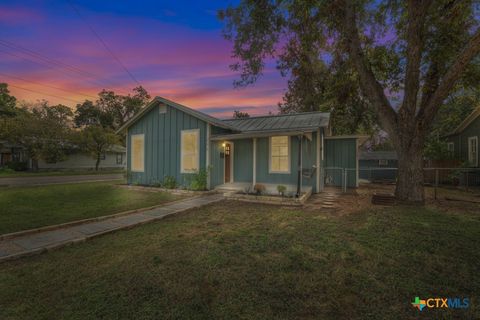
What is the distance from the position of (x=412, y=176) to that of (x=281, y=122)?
20.7 ft

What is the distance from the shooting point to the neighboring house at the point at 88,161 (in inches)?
917

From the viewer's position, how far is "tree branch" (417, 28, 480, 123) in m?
5.83

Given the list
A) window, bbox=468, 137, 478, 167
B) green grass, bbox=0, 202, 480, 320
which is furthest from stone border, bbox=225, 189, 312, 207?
window, bbox=468, 137, 478, 167

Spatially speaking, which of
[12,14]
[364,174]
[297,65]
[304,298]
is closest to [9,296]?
[304,298]

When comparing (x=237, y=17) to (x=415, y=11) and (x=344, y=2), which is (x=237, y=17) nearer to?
(x=344, y=2)

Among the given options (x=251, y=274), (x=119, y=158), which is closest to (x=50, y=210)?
(x=251, y=274)

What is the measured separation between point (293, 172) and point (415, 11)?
22.1 ft

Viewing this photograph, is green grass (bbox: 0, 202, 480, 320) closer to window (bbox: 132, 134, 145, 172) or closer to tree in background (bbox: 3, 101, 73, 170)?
window (bbox: 132, 134, 145, 172)

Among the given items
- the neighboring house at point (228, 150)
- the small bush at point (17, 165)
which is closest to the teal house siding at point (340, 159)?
the neighboring house at point (228, 150)

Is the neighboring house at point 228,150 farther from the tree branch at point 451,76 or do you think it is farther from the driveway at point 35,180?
the driveway at point 35,180

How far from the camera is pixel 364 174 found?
65.8ft

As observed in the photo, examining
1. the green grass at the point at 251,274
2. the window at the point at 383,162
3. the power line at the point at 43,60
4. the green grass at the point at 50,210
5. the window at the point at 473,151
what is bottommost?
the green grass at the point at 251,274

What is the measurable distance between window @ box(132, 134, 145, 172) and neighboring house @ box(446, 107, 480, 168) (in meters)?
18.5

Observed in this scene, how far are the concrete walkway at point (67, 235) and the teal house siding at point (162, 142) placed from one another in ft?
13.7
